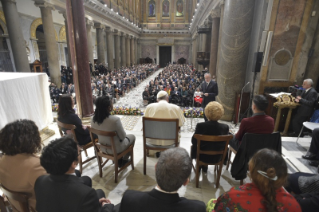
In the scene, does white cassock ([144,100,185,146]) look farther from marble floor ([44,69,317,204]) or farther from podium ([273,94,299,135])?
podium ([273,94,299,135])

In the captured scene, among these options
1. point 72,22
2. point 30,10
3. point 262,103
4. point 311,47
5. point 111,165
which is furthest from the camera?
point 30,10

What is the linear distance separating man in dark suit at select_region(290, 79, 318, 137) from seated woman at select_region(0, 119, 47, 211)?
500 centimetres

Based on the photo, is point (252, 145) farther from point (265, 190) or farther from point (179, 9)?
point (179, 9)

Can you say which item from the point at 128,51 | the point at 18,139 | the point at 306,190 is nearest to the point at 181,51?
the point at 128,51

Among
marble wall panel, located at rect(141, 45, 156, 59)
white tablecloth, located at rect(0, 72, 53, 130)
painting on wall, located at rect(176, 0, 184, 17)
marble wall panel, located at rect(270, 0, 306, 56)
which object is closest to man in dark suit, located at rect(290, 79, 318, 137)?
marble wall panel, located at rect(270, 0, 306, 56)

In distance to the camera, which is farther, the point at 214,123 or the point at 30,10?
the point at 30,10

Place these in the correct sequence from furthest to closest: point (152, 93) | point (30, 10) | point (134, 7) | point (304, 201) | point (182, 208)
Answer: point (134, 7)
point (30, 10)
point (152, 93)
point (304, 201)
point (182, 208)

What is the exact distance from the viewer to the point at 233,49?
528cm

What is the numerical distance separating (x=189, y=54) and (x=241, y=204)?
31.2m

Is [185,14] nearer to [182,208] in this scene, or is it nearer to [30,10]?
[30,10]

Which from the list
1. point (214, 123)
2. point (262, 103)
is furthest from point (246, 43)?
point (214, 123)

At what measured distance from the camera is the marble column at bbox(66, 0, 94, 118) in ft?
13.1

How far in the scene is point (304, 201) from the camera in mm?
1484

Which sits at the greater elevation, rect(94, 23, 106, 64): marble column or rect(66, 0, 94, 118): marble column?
rect(94, 23, 106, 64): marble column
